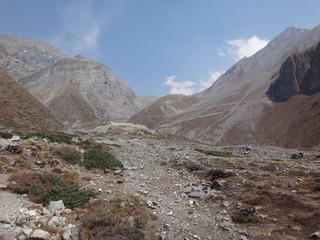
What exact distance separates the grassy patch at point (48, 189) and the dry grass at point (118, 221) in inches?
45.4

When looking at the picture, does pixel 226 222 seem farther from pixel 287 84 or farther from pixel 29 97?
pixel 287 84

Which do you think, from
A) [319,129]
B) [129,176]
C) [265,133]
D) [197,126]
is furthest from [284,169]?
[197,126]

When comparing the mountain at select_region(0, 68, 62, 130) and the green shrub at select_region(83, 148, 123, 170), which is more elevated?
the mountain at select_region(0, 68, 62, 130)

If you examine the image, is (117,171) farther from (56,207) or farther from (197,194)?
(56,207)

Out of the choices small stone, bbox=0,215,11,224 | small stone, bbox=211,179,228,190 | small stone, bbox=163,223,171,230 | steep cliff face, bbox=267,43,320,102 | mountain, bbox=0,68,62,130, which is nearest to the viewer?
small stone, bbox=0,215,11,224

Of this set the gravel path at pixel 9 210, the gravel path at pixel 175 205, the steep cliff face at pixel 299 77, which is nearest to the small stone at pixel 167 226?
the gravel path at pixel 175 205

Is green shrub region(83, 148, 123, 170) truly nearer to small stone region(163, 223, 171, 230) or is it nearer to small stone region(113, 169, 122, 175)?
small stone region(113, 169, 122, 175)

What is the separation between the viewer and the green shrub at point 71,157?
2820cm

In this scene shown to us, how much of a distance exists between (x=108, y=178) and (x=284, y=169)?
17737 millimetres

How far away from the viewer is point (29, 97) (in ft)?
315

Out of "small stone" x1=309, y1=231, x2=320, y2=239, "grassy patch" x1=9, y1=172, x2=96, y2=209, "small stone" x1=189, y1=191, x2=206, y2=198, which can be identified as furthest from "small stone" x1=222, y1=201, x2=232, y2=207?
"grassy patch" x1=9, y1=172, x2=96, y2=209

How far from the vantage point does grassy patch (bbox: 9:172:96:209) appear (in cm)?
1628

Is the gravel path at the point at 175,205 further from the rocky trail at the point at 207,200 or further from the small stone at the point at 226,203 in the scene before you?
the small stone at the point at 226,203

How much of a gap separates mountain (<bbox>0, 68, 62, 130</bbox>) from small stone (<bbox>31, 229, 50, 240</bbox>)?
222 ft
